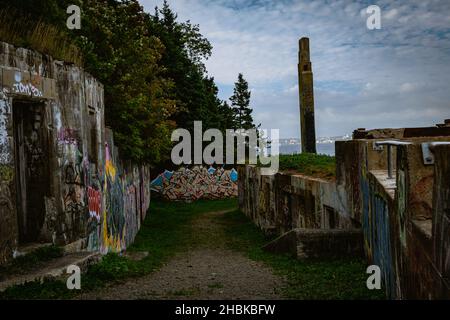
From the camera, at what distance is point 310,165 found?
1611 cm

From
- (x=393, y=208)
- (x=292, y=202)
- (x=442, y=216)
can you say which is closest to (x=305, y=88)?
(x=292, y=202)

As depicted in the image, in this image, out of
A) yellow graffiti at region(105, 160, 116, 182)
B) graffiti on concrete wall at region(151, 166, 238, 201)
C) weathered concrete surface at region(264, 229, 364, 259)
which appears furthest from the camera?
graffiti on concrete wall at region(151, 166, 238, 201)

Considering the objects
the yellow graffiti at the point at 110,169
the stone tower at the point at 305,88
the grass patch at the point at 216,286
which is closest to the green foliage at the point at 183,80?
the stone tower at the point at 305,88

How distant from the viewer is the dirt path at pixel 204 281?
23.4 ft

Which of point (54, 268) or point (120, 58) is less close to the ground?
point (120, 58)

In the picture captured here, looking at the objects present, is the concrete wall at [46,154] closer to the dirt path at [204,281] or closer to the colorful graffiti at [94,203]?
the colorful graffiti at [94,203]

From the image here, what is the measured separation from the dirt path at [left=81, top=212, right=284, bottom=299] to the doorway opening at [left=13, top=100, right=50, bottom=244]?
70.0 inches

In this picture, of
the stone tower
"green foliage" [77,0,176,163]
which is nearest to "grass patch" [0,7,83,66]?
"green foliage" [77,0,176,163]

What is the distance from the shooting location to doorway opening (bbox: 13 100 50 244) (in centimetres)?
785

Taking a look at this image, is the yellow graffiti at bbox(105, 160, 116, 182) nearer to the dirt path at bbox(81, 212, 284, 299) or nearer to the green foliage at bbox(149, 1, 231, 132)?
the dirt path at bbox(81, 212, 284, 299)

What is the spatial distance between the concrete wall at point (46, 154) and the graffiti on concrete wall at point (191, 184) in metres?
21.3

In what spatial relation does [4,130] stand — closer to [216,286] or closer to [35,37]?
[35,37]

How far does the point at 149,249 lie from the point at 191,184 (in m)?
17.6

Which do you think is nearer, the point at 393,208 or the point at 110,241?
the point at 393,208
